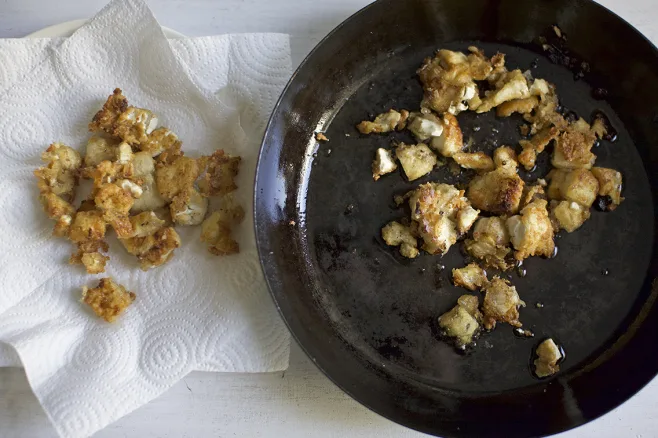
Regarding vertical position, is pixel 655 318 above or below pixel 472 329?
above

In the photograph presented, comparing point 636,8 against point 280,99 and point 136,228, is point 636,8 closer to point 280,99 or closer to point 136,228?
point 280,99

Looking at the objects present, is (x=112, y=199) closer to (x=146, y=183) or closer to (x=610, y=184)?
(x=146, y=183)

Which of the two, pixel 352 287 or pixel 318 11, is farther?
pixel 318 11

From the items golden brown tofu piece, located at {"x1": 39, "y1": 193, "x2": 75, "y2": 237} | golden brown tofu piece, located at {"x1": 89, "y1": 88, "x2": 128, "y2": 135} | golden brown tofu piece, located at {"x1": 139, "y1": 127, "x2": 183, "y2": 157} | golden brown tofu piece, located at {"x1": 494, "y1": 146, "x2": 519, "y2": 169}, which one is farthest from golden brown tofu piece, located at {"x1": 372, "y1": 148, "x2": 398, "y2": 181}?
golden brown tofu piece, located at {"x1": 39, "y1": 193, "x2": 75, "y2": 237}

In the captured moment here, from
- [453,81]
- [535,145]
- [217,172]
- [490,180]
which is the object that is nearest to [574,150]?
[535,145]

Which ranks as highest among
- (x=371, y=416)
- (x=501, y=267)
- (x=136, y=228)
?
(x=501, y=267)

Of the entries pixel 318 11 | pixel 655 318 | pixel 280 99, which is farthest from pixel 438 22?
pixel 655 318

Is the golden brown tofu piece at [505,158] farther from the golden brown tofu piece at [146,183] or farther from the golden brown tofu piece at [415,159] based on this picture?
the golden brown tofu piece at [146,183]

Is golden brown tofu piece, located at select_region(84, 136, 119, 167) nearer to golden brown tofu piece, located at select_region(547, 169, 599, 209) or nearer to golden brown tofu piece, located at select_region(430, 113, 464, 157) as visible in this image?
golden brown tofu piece, located at select_region(430, 113, 464, 157)
